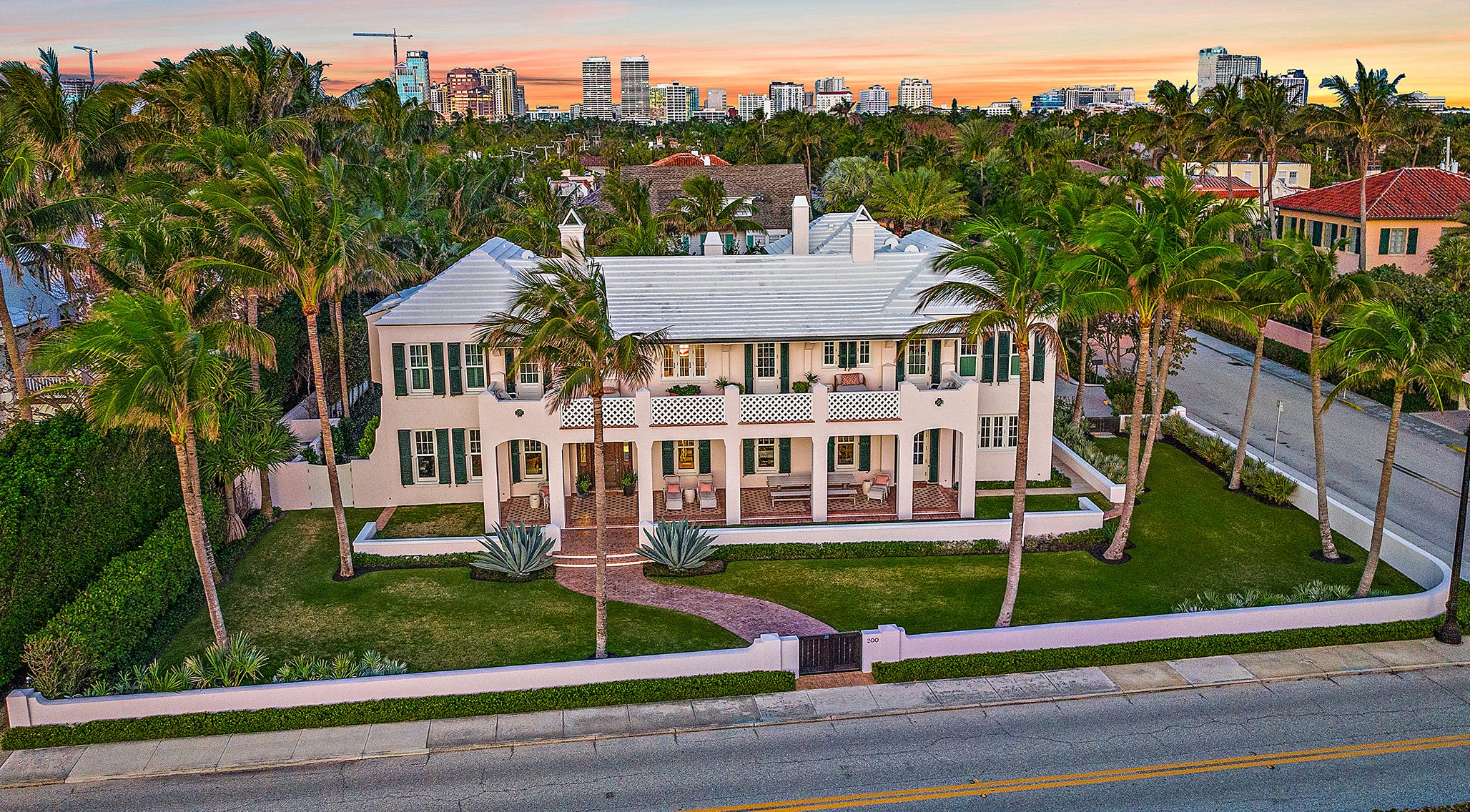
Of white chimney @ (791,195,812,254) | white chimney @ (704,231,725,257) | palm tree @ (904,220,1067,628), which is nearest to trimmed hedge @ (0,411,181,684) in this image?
palm tree @ (904,220,1067,628)

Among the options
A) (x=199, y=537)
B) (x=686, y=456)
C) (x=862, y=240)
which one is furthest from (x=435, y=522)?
(x=862, y=240)

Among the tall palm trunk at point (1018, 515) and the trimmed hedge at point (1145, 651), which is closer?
the trimmed hedge at point (1145, 651)

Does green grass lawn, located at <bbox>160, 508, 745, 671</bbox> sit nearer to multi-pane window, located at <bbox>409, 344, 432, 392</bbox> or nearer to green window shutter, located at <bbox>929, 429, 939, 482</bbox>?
multi-pane window, located at <bbox>409, 344, 432, 392</bbox>

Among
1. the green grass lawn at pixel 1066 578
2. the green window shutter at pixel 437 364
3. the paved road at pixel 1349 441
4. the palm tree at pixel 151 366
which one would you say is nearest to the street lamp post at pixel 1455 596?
the green grass lawn at pixel 1066 578

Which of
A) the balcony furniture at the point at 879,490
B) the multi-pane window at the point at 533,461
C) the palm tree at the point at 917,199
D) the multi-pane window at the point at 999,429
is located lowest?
the balcony furniture at the point at 879,490

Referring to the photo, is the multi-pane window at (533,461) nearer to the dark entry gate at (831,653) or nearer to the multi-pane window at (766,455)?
the multi-pane window at (766,455)

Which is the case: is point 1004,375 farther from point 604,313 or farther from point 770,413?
point 604,313

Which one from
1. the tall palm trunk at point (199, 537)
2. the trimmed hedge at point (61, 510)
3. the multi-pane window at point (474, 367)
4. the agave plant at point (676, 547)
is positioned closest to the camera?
the trimmed hedge at point (61, 510)

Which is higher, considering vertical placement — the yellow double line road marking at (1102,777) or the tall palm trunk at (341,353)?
the tall palm trunk at (341,353)
